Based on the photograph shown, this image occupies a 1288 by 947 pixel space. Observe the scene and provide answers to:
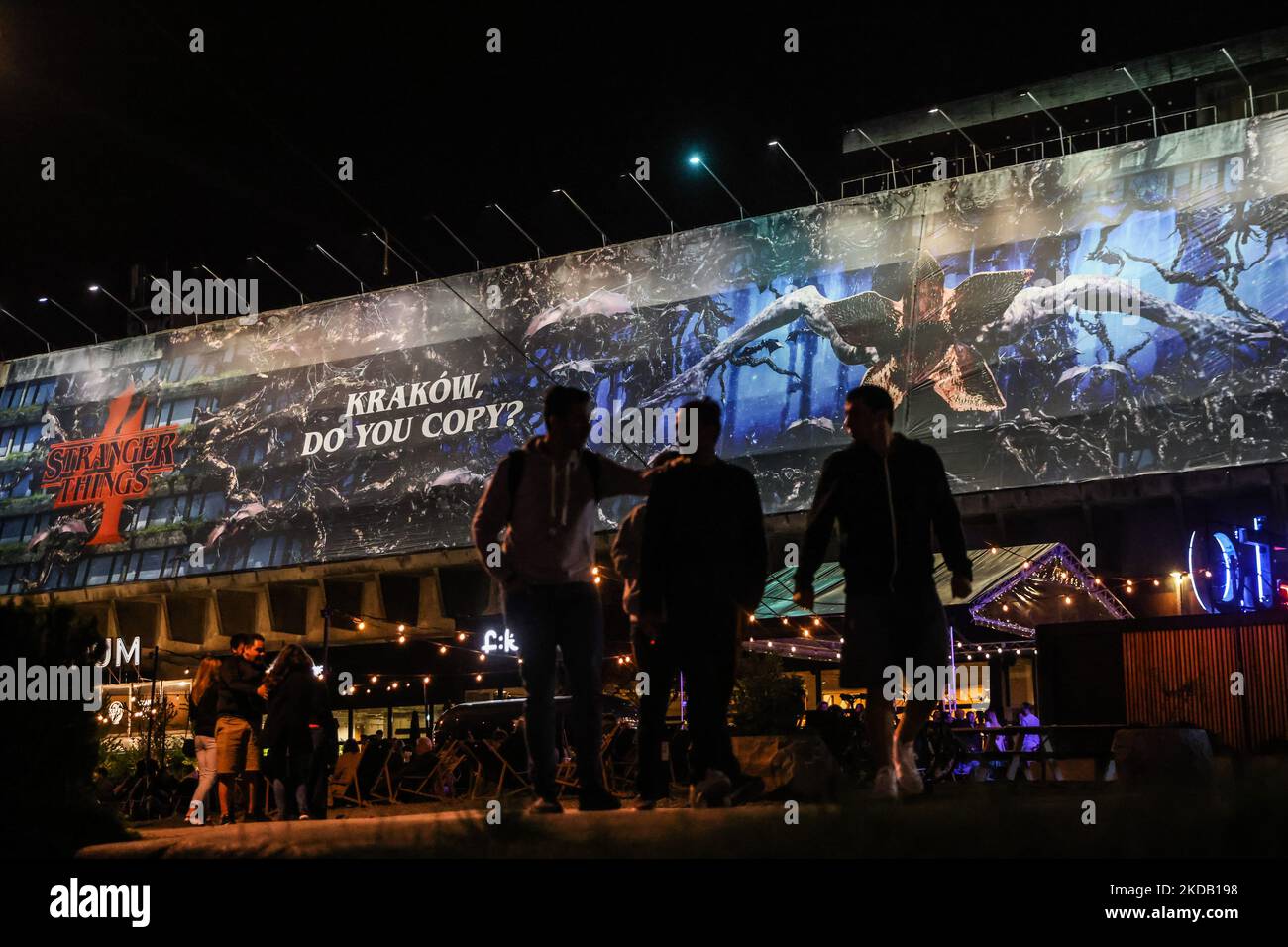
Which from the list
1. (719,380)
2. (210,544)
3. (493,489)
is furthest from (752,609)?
(210,544)

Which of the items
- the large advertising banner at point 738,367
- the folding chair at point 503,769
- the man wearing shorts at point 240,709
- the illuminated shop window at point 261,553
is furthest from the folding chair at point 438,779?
the illuminated shop window at point 261,553

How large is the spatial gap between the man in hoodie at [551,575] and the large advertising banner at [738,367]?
49.4 ft

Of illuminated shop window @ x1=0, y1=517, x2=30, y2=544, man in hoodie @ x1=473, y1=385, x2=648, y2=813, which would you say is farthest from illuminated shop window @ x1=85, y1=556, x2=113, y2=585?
man in hoodie @ x1=473, y1=385, x2=648, y2=813

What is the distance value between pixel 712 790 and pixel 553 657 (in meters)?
0.86

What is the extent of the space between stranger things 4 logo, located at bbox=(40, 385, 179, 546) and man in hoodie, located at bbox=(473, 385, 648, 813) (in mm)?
25040

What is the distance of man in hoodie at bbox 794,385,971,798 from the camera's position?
204 inches

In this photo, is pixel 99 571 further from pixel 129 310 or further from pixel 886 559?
pixel 886 559

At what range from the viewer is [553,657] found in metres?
5.37

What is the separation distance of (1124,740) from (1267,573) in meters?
7.80

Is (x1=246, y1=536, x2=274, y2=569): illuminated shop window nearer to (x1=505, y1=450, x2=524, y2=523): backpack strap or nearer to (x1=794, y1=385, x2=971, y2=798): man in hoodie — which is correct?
(x1=505, y1=450, x2=524, y2=523): backpack strap
